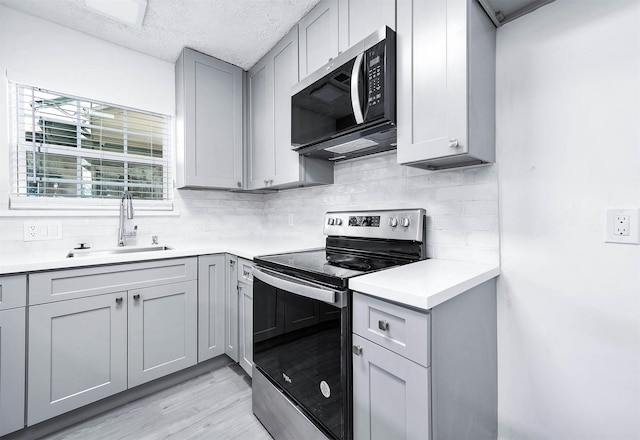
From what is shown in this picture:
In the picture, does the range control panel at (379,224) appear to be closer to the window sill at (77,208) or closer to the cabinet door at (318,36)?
the cabinet door at (318,36)

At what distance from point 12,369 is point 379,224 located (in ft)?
6.74

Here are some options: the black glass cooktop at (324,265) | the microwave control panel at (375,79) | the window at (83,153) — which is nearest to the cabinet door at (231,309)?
the black glass cooktop at (324,265)

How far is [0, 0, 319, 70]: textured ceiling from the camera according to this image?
181cm

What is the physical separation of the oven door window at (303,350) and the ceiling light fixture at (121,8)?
193cm

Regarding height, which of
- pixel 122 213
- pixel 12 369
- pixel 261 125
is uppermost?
pixel 261 125

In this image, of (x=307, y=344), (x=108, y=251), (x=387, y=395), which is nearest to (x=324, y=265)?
(x=307, y=344)

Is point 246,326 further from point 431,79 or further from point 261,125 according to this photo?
point 431,79

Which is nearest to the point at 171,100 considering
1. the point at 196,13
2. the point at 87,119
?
the point at 87,119

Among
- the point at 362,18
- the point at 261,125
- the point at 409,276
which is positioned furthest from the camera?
the point at 261,125

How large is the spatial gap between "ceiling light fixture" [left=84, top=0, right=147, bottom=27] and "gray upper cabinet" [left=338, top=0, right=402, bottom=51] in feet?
4.17

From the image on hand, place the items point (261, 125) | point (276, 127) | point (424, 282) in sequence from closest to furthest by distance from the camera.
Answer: point (424, 282)
point (276, 127)
point (261, 125)

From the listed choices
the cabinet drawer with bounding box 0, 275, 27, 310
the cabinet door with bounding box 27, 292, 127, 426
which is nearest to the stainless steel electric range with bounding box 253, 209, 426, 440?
the cabinet door with bounding box 27, 292, 127, 426

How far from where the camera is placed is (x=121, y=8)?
1.83 meters

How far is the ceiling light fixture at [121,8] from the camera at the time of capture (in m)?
1.77
